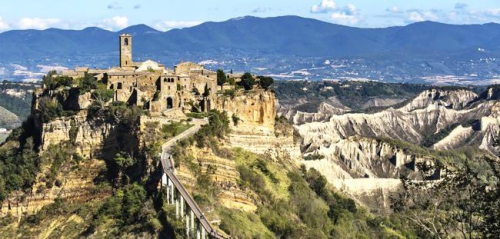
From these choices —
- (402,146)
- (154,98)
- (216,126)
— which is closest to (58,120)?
(154,98)

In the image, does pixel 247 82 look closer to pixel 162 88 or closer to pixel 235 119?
pixel 235 119

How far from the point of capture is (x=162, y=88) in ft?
159

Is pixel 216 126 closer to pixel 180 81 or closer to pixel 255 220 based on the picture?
pixel 180 81

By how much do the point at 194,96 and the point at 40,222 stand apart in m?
11.8

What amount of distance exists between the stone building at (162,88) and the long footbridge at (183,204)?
8280mm

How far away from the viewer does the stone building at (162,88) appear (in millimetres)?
47688

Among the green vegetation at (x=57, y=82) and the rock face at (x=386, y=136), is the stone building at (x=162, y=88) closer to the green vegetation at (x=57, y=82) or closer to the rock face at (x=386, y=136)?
the green vegetation at (x=57, y=82)

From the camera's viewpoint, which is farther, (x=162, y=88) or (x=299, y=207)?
(x=162, y=88)

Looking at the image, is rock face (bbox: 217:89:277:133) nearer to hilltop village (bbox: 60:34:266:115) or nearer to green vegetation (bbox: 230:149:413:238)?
hilltop village (bbox: 60:34:266:115)

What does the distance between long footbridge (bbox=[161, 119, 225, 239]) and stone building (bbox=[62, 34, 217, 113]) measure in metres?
8.28

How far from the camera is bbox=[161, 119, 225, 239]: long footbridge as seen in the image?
107 ft

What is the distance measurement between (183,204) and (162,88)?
1465 centimetres

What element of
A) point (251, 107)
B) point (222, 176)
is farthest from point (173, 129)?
point (251, 107)

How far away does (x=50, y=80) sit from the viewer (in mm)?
51844
